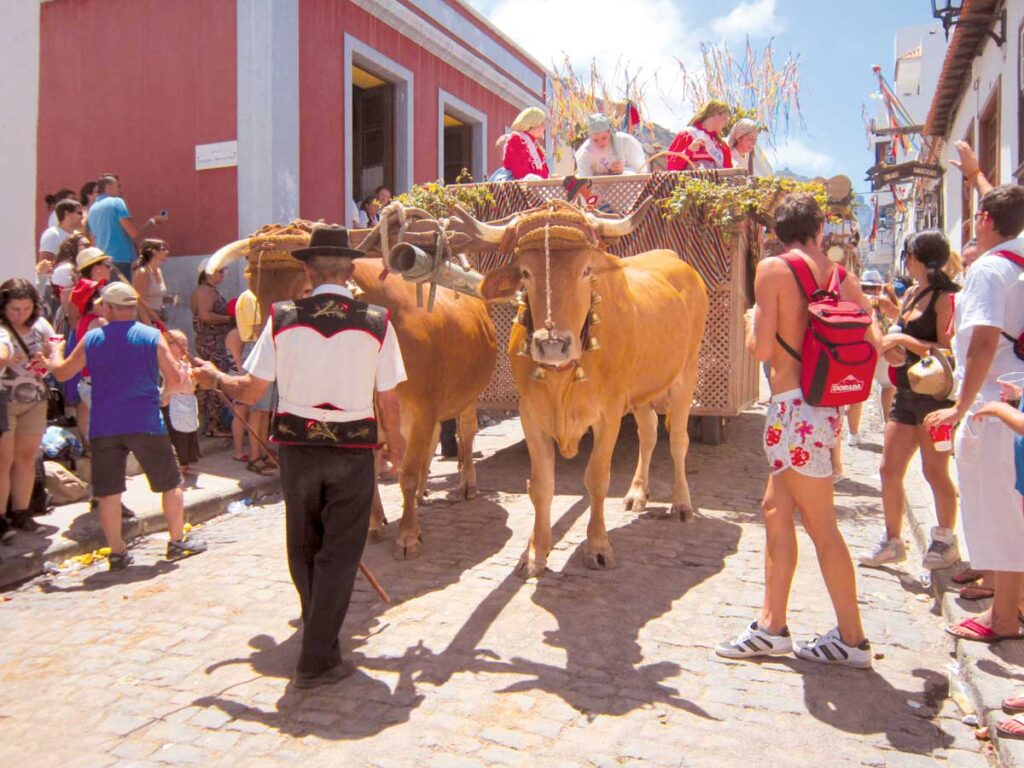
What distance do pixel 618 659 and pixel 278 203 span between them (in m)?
7.27

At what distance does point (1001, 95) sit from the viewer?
1081 centimetres

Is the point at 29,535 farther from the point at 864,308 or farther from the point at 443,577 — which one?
the point at 864,308

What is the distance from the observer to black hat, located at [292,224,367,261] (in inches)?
153

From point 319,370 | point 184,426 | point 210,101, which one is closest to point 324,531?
point 319,370

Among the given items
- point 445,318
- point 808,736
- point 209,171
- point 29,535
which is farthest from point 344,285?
point 209,171

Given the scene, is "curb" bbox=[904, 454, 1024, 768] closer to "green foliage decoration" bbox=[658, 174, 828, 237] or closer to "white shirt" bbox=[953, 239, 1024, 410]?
"white shirt" bbox=[953, 239, 1024, 410]

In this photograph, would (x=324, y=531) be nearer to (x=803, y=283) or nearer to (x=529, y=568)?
(x=529, y=568)

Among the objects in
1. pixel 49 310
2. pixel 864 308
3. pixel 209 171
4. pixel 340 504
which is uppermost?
pixel 209 171

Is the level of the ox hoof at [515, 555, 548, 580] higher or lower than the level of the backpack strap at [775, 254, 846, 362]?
lower

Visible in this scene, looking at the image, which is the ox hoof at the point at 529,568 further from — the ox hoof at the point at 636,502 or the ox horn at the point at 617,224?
the ox horn at the point at 617,224

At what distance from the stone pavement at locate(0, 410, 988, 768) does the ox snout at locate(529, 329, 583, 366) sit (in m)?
1.37

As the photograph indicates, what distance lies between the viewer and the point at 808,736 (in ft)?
10.6

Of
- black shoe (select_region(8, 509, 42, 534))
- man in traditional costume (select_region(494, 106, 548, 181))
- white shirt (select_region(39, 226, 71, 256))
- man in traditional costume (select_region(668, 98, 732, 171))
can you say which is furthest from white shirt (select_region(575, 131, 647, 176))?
black shoe (select_region(8, 509, 42, 534))

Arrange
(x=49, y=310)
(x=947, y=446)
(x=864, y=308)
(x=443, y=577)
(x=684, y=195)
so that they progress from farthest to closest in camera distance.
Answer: (x=49, y=310)
(x=684, y=195)
(x=443, y=577)
(x=947, y=446)
(x=864, y=308)
